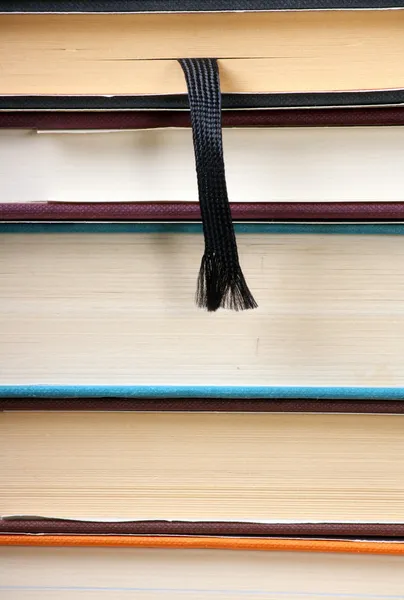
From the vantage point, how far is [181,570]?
1.31 feet

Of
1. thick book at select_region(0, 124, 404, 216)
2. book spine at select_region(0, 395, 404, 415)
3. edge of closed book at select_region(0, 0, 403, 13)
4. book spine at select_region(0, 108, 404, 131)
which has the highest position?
edge of closed book at select_region(0, 0, 403, 13)

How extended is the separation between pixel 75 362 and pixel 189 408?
0.08 metres

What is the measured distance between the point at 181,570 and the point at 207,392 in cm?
13

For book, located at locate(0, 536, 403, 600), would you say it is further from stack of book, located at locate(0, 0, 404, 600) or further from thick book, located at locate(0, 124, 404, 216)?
thick book, located at locate(0, 124, 404, 216)

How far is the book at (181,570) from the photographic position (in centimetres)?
39

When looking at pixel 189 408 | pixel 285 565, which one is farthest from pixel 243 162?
pixel 285 565

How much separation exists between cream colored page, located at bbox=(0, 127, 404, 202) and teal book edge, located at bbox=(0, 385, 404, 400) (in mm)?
119

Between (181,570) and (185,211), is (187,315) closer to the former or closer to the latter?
(185,211)

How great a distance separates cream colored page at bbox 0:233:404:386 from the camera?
36 cm

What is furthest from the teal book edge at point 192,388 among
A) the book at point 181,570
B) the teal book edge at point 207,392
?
the book at point 181,570

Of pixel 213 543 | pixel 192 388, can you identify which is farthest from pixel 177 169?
pixel 213 543

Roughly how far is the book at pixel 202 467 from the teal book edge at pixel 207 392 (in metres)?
0.02

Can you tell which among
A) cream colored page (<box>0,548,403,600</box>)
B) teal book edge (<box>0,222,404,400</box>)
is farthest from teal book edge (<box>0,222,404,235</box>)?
cream colored page (<box>0,548,403,600</box>)

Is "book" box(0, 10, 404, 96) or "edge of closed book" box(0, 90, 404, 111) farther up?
"book" box(0, 10, 404, 96)
